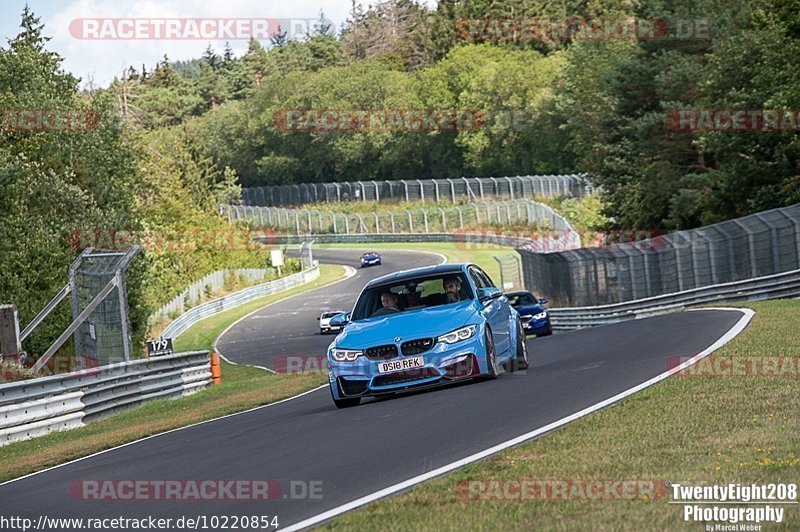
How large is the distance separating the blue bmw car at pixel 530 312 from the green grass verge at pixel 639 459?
910 inches

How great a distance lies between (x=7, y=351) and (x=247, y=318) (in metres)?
46.4

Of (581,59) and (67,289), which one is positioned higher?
(581,59)

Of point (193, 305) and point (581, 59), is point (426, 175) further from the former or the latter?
point (193, 305)

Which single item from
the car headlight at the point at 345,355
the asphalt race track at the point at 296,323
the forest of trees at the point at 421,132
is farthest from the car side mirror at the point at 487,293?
the asphalt race track at the point at 296,323

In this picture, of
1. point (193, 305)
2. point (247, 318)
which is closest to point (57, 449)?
point (247, 318)

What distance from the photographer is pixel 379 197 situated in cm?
11912

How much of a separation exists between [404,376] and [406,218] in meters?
93.8

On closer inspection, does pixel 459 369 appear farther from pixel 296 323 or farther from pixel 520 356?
pixel 296 323

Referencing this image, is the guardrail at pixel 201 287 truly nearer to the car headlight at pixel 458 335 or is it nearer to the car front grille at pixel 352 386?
the car front grille at pixel 352 386

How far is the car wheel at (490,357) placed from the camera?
1495cm

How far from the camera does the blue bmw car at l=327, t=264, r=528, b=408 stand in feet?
47.6

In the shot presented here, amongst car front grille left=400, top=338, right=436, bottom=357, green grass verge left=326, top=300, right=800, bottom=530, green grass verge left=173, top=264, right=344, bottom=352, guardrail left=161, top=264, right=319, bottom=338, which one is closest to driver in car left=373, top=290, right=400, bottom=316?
car front grille left=400, top=338, right=436, bottom=357

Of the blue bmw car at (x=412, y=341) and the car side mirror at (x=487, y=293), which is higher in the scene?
the car side mirror at (x=487, y=293)

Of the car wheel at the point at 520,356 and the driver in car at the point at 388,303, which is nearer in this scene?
the driver in car at the point at 388,303
